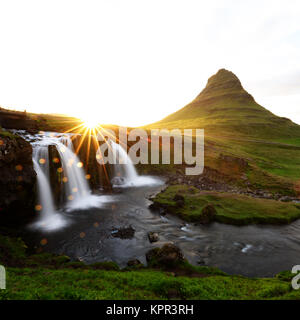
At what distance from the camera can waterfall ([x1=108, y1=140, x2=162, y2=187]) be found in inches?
1599

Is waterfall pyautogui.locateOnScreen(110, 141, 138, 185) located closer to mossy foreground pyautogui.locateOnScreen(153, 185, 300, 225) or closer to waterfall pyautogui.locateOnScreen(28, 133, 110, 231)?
waterfall pyautogui.locateOnScreen(28, 133, 110, 231)

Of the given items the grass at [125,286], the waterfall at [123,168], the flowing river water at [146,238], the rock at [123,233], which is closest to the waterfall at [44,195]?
the flowing river water at [146,238]

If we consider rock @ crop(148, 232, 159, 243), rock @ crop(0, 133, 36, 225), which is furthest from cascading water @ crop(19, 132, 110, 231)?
rock @ crop(148, 232, 159, 243)

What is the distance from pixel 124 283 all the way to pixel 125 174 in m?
33.9

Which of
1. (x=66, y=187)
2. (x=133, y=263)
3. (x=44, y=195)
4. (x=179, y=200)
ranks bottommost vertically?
(x=133, y=263)

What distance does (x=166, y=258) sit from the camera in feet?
47.6

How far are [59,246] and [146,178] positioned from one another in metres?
29.3

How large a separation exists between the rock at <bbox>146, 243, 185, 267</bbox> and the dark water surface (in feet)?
5.08

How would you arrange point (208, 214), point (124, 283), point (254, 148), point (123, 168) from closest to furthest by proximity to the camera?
point (124, 283)
point (208, 214)
point (123, 168)
point (254, 148)

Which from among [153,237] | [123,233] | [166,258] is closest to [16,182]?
[123,233]

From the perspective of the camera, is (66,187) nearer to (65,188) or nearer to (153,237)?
(65,188)
